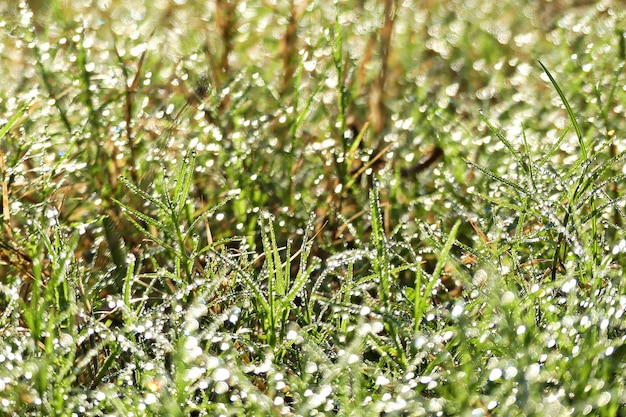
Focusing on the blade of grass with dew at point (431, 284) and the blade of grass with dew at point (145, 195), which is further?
the blade of grass with dew at point (145, 195)

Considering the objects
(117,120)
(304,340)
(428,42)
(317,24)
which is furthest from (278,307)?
(428,42)

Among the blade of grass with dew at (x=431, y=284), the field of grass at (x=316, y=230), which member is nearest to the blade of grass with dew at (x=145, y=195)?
the field of grass at (x=316, y=230)

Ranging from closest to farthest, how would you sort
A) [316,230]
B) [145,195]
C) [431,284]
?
[431,284] < [145,195] < [316,230]

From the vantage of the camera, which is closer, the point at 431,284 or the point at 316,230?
the point at 431,284

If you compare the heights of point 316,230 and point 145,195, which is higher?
point 145,195

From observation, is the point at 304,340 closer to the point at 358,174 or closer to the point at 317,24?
the point at 358,174

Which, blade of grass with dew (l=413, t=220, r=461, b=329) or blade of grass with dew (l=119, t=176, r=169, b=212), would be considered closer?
blade of grass with dew (l=413, t=220, r=461, b=329)

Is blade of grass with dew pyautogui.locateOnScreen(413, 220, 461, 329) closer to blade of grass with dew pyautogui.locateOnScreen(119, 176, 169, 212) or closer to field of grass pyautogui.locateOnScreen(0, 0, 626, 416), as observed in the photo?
field of grass pyautogui.locateOnScreen(0, 0, 626, 416)

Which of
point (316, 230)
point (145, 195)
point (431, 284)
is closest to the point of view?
point (431, 284)

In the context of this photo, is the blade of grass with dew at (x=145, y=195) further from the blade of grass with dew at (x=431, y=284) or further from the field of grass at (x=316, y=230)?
the blade of grass with dew at (x=431, y=284)

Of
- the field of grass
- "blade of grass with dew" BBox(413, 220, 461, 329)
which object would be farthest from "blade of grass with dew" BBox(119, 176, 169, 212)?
"blade of grass with dew" BBox(413, 220, 461, 329)
